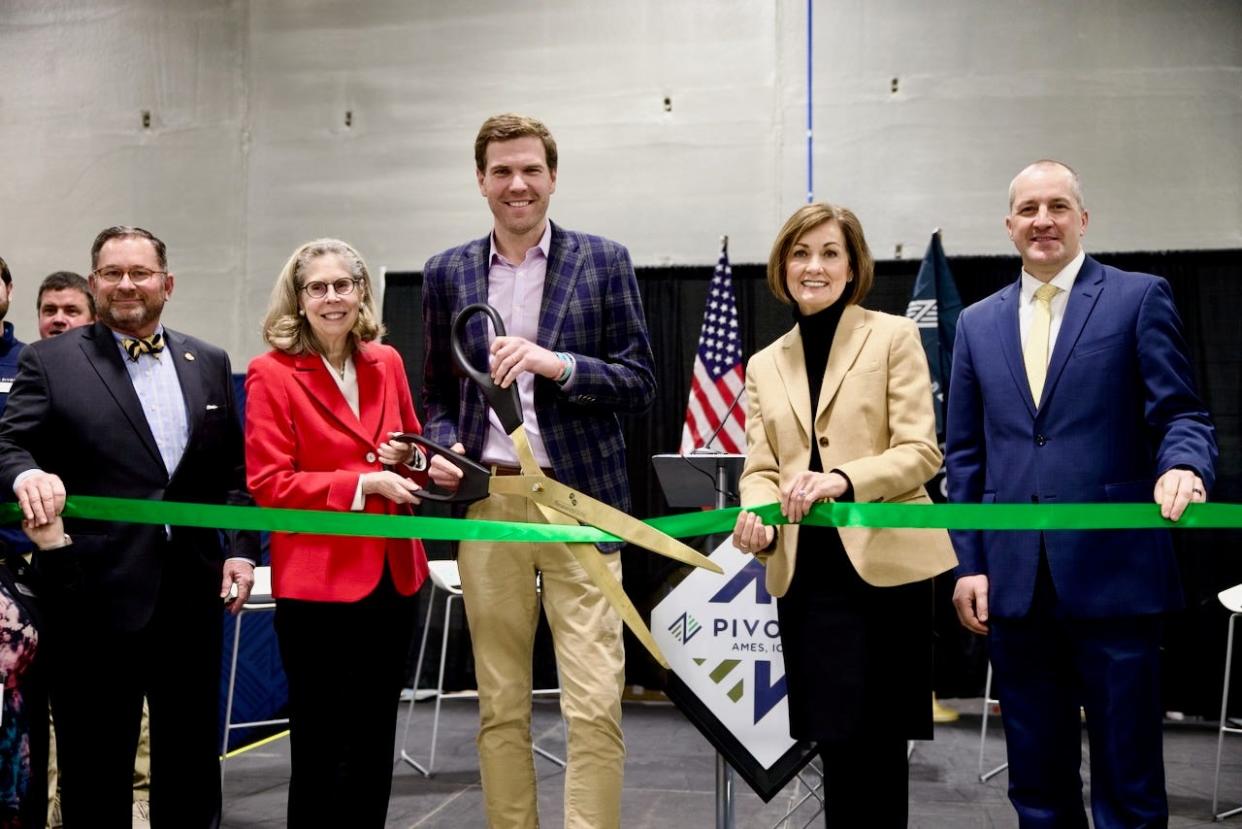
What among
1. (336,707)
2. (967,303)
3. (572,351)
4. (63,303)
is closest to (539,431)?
(572,351)

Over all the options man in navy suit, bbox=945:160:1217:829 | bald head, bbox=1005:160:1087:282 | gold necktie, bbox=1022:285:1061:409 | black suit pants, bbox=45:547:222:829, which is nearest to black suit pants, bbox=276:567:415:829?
black suit pants, bbox=45:547:222:829

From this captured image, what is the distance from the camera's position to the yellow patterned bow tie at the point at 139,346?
9.15ft

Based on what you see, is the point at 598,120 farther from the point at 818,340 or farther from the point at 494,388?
the point at 494,388

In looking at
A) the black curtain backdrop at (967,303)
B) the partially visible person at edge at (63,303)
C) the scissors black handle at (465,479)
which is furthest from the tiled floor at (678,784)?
the partially visible person at edge at (63,303)

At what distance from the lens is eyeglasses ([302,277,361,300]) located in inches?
103

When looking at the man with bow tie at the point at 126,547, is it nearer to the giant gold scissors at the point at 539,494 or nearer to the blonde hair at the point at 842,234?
the giant gold scissors at the point at 539,494

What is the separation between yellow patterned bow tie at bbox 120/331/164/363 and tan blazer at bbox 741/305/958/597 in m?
1.58

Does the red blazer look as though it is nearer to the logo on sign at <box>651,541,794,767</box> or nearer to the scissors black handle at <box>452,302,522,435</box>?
the scissors black handle at <box>452,302,522,435</box>

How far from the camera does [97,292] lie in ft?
9.09

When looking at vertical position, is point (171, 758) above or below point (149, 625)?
below

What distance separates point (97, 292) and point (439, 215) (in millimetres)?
5168

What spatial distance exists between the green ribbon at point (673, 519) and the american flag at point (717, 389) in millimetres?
3408

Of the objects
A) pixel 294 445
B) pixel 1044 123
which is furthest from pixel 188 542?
pixel 1044 123

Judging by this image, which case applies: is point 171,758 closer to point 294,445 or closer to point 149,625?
point 149,625
